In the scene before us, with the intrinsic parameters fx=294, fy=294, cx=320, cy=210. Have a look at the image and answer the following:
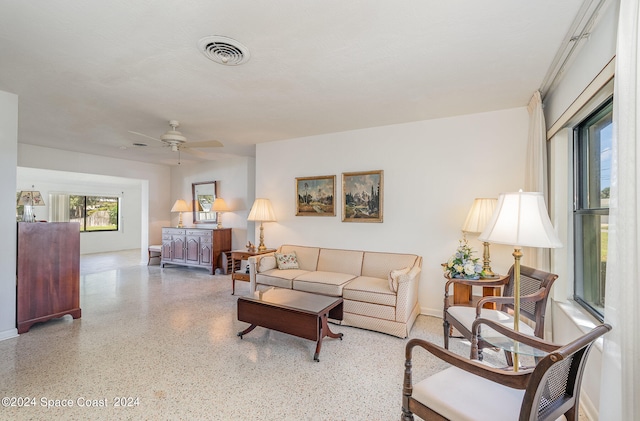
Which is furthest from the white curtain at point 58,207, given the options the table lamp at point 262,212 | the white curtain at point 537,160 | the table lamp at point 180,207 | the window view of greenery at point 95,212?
the white curtain at point 537,160

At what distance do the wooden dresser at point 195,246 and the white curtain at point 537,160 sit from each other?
18.4ft

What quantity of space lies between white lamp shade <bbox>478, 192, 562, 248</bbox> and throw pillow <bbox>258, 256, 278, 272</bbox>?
3.15 m

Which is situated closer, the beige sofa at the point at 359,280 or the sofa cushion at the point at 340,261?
the beige sofa at the point at 359,280

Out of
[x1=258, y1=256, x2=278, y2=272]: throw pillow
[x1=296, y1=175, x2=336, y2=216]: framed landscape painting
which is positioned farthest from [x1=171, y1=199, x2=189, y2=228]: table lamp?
[x1=258, y1=256, x2=278, y2=272]: throw pillow

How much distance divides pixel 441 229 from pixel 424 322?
3.89 feet

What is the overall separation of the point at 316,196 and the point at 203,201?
3.84 metres

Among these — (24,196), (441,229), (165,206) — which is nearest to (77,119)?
(24,196)

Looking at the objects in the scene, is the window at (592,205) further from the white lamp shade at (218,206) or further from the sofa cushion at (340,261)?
the white lamp shade at (218,206)

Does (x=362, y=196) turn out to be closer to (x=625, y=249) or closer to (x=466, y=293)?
(x=466, y=293)

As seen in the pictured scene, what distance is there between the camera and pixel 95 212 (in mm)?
9773

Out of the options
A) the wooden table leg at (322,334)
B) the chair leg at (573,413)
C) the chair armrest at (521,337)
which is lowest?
the wooden table leg at (322,334)

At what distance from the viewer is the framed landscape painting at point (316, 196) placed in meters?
4.55

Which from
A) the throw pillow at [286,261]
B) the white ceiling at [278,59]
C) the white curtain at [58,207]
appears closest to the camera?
the white ceiling at [278,59]

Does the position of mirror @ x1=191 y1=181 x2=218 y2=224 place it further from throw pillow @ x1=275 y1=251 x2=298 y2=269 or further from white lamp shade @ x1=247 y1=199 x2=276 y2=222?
throw pillow @ x1=275 y1=251 x2=298 y2=269
